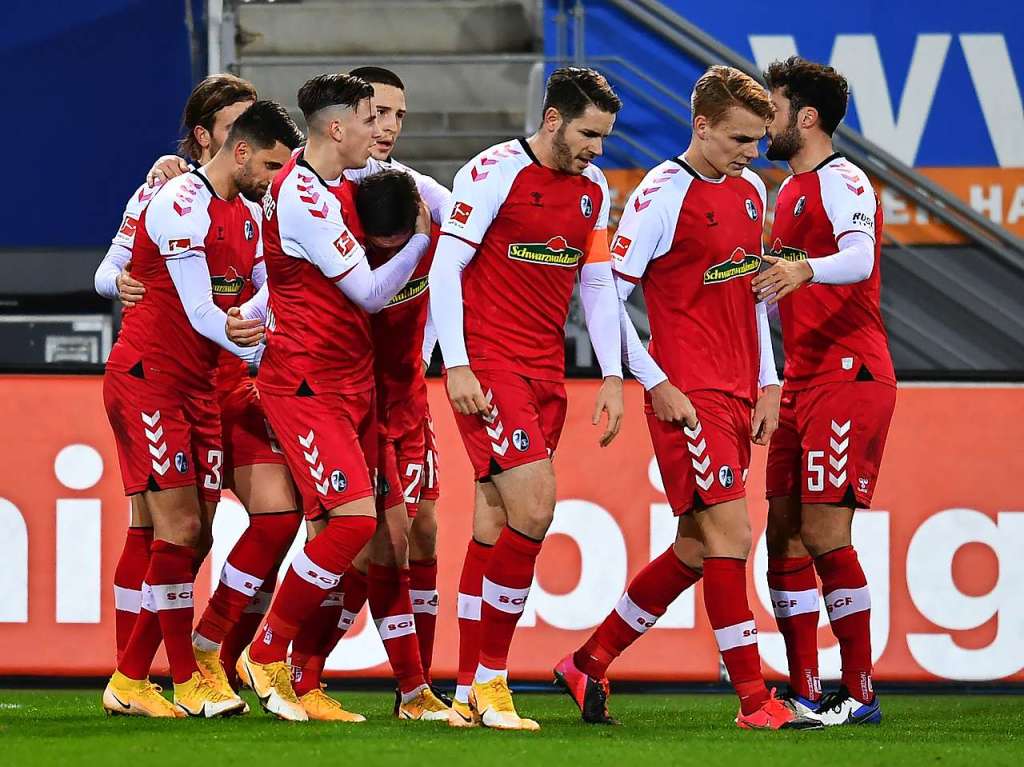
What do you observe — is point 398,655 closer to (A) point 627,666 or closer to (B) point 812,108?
(A) point 627,666

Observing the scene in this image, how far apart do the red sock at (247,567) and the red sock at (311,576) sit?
404mm

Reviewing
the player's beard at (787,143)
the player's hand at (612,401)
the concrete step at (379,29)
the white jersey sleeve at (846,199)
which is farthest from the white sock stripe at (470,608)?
the concrete step at (379,29)

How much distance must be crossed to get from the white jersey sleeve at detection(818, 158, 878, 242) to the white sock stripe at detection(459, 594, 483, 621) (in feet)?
5.45

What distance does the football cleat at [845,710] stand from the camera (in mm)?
5523

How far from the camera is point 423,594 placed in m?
5.77

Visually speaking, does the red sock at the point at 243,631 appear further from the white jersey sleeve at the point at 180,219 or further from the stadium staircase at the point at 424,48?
the stadium staircase at the point at 424,48

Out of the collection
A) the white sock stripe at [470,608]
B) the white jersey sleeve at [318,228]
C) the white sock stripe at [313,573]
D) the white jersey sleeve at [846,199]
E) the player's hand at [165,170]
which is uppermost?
the player's hand at [165,170]

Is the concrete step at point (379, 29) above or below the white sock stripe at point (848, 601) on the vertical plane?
above

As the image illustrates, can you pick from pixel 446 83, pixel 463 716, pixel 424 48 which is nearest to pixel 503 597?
pixel 463 716

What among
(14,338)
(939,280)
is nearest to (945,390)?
(939,280)

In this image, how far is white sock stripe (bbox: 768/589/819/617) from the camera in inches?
223

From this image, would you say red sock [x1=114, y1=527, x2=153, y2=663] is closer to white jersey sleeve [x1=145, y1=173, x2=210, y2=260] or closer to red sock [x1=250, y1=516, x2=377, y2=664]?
red sock [x1=250, y1=516, x2=377, y2=664]

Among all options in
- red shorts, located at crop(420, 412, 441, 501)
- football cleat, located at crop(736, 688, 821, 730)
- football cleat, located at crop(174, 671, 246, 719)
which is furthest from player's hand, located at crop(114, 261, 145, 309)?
football cleat, located at crop(736, 688, 821, 730)

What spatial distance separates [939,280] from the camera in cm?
937
